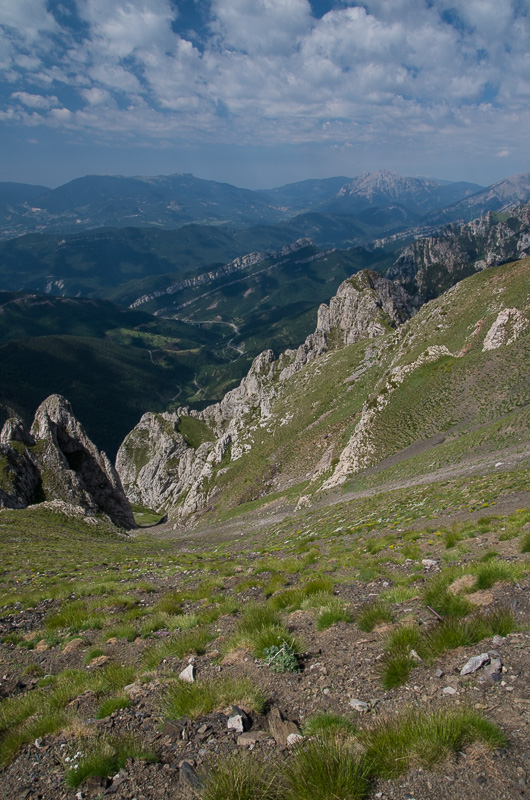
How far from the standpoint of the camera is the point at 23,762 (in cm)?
694

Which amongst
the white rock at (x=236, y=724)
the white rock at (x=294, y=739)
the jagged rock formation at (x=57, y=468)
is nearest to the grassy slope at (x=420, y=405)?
the jagged rock formation at (x=57, y=468)

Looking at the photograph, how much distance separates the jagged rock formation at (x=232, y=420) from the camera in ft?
310

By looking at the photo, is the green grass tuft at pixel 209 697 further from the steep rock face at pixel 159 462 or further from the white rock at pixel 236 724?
the steep rock face at pixel 159 462

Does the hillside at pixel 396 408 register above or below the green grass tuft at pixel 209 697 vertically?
below

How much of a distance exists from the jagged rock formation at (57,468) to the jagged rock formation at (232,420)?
66.4ft

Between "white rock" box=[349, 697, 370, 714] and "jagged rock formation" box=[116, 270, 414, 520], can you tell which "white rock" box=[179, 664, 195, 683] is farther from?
"jagged rock formation" box=[116, 270, 414, 520]

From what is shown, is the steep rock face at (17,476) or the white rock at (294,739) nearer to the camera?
the white rock at (294,739)

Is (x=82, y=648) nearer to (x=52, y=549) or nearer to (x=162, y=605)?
(x=162, y=605)

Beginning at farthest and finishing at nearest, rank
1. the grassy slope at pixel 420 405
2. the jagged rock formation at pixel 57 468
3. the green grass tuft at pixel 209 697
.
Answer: the jagged rock formation at pixel 57 468 → the grassy slope at pixel 420 405 → the green grass tuft at pixel 209 697

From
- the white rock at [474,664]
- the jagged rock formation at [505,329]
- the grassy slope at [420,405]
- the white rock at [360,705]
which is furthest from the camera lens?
the jagged rock formation at [505,329]

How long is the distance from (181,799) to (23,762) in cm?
347

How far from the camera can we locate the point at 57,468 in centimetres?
6438

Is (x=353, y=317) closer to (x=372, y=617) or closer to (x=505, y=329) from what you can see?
Answer: (x=505, y=329)

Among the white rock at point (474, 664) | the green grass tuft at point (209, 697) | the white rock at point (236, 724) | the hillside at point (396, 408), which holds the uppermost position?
the white rock at point (236, 724)
